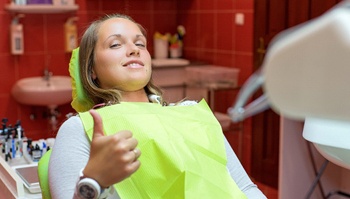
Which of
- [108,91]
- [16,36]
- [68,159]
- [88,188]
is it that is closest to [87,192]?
[88,188]

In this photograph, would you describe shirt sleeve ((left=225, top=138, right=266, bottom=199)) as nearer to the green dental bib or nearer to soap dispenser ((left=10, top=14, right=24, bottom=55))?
the green dental bib

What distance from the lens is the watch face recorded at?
1017mm

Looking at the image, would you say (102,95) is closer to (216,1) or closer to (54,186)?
(54,186)

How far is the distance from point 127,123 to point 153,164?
139 millimetres

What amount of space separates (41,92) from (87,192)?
3218 millimetres

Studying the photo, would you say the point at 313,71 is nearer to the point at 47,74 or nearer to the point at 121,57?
the point at 121,57

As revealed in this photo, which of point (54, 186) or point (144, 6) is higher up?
A: point (144, 6)

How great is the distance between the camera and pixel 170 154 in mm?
1412

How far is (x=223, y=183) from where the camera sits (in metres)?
1.45

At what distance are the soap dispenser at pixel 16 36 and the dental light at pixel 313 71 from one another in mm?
4140

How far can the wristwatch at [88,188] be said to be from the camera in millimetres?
1003

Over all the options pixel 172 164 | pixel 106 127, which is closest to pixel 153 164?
pixel 172 164

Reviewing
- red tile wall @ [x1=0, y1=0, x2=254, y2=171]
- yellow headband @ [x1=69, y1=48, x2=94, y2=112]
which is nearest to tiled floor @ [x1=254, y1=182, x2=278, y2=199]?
red tile wall @ [x1=0, y1=0, x2=254, y2=171]

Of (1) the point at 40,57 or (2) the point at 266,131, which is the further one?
(1) the point at 40,57
